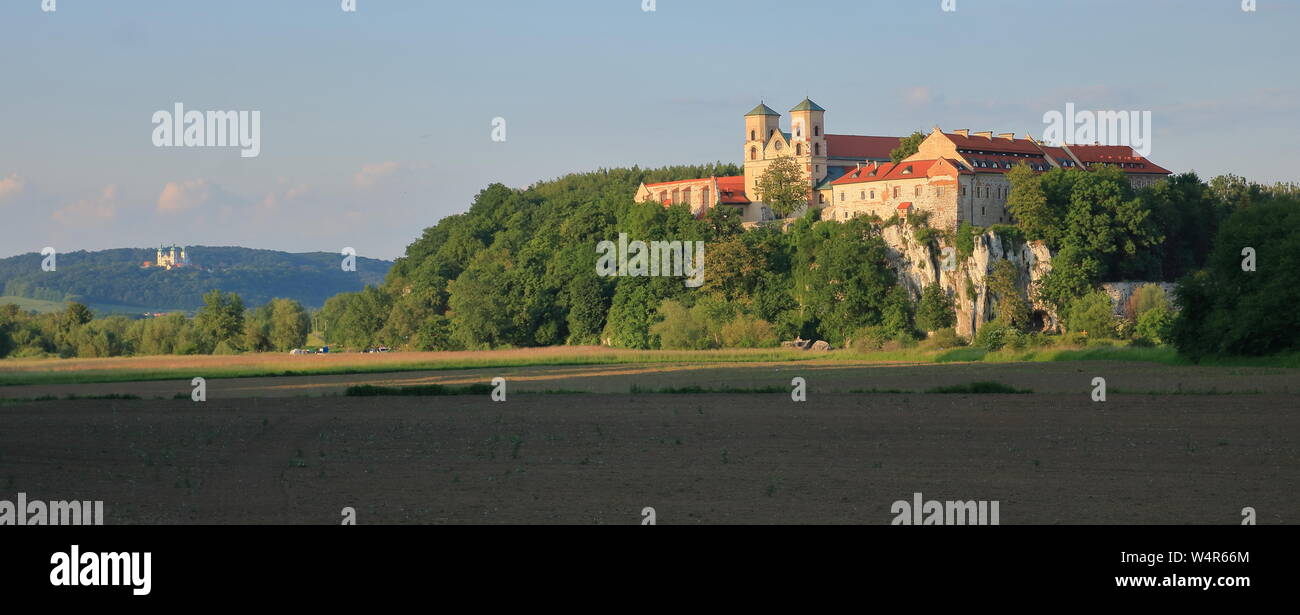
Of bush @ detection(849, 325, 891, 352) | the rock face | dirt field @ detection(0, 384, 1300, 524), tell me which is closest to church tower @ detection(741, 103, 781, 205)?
the rock face

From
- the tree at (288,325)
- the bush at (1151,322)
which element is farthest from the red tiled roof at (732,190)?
the bush at (1151,322)

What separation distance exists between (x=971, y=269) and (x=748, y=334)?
2003 centimetres

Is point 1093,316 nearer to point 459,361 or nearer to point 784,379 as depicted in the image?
point 784,379

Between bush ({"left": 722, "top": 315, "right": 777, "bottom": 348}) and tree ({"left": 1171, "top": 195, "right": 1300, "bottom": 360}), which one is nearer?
tree ({"left": 1171, "top": 195, "right": 1300, "bottom": 360})

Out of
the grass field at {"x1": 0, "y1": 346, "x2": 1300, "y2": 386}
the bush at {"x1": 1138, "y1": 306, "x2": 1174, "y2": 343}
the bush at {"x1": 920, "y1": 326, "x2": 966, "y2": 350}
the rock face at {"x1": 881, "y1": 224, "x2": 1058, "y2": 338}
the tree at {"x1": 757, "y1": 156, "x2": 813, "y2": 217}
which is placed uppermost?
the tree at {"x1": 757, "y1": 156, "x2": 813, "y2": 217}

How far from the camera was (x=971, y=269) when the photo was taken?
359 ft

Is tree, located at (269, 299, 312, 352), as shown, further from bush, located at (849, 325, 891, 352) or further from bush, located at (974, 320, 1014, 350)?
bush, located at (974, 320, 1014, 350)

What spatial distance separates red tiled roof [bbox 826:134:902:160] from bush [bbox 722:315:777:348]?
184 ft

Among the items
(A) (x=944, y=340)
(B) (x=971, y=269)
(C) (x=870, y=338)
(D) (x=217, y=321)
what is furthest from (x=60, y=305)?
(A) (x=944, y=340)

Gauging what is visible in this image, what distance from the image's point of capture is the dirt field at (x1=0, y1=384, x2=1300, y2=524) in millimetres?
24594

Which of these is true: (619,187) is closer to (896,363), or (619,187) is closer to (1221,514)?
(896,363)

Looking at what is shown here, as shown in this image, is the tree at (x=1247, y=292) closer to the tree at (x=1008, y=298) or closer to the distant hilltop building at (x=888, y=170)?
the tree at (x=1008, y=298)
